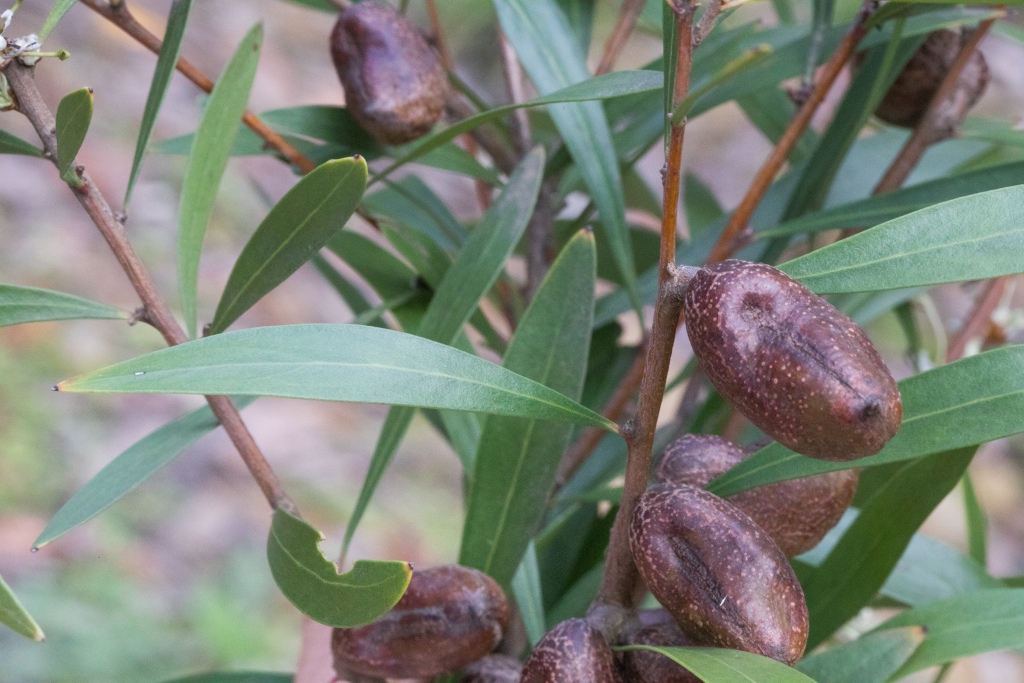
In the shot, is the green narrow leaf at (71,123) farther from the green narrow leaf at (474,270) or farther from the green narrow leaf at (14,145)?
the green narrow leaf at (474,270)

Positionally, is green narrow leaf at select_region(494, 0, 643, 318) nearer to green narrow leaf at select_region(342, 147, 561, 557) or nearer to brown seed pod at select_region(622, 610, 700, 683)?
green narrow leaf at select_region(342, 147, 561, 557)

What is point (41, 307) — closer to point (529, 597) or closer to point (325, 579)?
point (325, 579)

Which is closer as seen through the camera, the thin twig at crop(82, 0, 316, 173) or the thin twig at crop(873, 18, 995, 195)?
the thin twig at crop(82, 0, 316, 173)

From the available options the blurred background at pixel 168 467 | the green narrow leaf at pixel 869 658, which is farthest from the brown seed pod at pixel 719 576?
the blurred background at pixel 168 467

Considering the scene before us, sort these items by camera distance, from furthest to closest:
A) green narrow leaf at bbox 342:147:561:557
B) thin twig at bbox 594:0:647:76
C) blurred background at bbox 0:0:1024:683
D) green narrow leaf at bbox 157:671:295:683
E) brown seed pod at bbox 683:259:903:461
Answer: blurred background at bbox 0:0:1024:683
thin twig at bbox 594:0:647:76
green narrow leaf at bbox 157:671:295:683
green narrow leaf at bbox 342:147:561:557
brown seed pod at bbox 683:259:903:461

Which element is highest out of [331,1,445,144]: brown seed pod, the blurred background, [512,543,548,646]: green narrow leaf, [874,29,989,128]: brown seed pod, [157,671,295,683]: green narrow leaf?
[874,29,989,128]: brown seed pod

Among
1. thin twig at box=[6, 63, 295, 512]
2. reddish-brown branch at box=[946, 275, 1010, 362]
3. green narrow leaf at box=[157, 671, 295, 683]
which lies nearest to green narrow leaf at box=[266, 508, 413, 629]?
thin twig at box=[6, 63, 295, 512]

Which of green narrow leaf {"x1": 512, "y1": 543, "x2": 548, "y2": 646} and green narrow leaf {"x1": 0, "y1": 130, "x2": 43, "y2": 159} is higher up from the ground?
green narrow leaf {"x1": 0, "y1": 130, "x2": 43, "y2": 159}

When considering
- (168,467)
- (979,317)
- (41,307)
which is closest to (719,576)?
(41,307)
